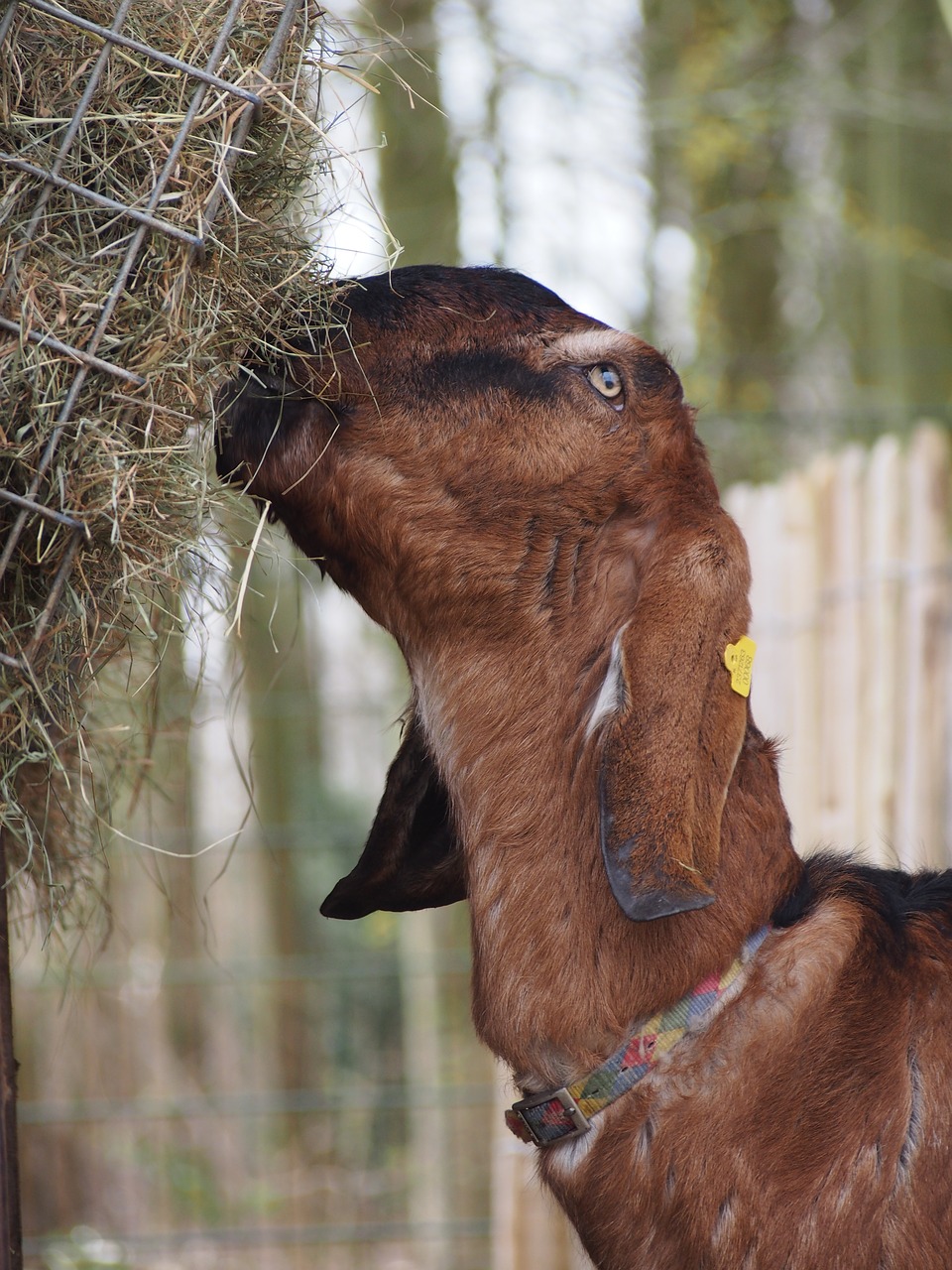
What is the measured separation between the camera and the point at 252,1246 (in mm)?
6469

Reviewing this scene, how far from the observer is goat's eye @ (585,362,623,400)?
231 cm

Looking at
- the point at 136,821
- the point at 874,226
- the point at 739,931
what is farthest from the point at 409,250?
the point at 739,931

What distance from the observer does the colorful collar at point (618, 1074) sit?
7.13ft

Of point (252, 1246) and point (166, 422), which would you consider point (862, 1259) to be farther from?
point (252, 1246)

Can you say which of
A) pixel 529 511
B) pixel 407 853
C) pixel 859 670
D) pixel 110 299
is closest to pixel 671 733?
pixel 529 511

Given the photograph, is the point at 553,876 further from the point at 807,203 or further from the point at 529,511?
the point at 807,203

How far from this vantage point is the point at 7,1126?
2.13 metres

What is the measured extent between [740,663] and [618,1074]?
0.79m

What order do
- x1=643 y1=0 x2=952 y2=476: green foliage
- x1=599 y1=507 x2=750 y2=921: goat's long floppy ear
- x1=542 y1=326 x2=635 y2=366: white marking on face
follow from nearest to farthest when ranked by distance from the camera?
x1=599 y1=507 x2=750 y2=921: goat's long floppy ear → x1=542 y1=326 x2=635 y2=366: white marking on face → x1=643 y1=0 x2=952 y2=476: green foliage

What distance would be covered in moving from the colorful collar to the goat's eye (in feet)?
3.68

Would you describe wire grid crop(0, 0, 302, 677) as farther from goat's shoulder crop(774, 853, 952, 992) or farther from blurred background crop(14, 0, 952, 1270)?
blurred background crop(14, 0, 952, 1270)

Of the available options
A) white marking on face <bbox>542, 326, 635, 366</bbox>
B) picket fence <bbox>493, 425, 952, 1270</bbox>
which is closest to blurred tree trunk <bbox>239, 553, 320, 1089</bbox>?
picket fence <bbox>493, 425, 952, 1270</bbox>

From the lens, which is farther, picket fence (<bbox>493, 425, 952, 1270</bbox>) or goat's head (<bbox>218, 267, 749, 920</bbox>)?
picket fence (<bbox>493, 425, 952, 1270</bbox>)

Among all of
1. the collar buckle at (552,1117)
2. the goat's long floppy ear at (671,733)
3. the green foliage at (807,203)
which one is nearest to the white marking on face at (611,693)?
the goat's long floppy ear at (671,733)
